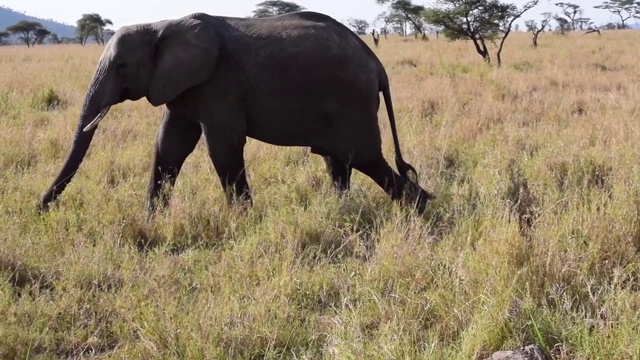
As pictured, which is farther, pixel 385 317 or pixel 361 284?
pixel 361 284

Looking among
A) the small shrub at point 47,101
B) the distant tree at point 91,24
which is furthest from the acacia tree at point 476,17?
the distant tree at point 91,24

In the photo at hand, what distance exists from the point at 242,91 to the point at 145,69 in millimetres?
671

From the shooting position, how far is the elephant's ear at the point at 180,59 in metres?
4.56

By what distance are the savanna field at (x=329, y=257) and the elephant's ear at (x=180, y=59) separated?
0.79m

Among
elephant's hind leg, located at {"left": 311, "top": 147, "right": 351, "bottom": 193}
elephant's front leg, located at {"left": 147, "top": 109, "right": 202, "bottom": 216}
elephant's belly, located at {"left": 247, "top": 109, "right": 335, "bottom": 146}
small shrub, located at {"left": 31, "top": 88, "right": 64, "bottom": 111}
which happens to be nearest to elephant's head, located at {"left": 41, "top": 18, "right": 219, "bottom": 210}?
elephant's front leg, located at {"left": 147, "top": 109, "right": 202, "bottom": 216}

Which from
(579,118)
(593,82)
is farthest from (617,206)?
(593,82)

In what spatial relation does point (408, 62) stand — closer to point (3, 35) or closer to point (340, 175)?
point (340, 175)

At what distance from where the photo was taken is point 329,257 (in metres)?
3.84

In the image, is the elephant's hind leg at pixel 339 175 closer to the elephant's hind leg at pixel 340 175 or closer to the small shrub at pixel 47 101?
the elephant's hind leg at pixel 340 175

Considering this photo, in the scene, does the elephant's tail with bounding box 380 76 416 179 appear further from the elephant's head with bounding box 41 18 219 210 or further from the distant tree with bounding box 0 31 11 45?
the distant tree with bounding box 0 31 11 45

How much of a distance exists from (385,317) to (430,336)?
26 cm

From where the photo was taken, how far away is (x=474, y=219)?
4191 millimetres

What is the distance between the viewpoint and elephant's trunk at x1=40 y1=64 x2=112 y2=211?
458cm

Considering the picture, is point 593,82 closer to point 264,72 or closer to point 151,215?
point 264,72
